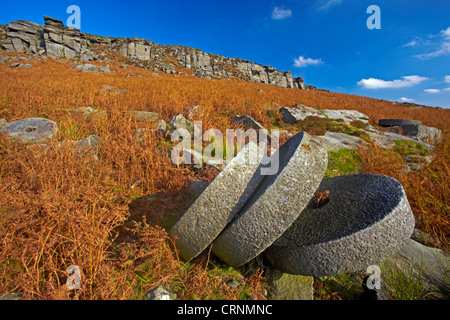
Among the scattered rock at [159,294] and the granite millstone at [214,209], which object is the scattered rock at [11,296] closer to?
the scattered rock at [159,294]

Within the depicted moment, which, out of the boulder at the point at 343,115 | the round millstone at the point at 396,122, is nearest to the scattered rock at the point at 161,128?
the boulder at the point at 343,115

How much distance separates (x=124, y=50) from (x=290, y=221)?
41382 mm

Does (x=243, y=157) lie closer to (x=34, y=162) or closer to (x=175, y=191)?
(x=175, y=191)

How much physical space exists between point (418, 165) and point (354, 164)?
139cm

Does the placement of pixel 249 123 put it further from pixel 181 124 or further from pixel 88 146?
pixel 88 146

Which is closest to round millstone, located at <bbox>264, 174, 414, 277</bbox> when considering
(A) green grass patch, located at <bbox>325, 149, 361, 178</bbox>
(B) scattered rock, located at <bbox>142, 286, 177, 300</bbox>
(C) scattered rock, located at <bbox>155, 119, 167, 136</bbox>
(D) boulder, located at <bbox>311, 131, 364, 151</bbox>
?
(B) scattered rock, located at <bbox>142, 286, 177, 300</bbox>

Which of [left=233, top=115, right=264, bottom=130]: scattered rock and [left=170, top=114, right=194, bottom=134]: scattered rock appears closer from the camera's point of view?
[left=170, top=114, right=194, bottom=134]: scattered rock

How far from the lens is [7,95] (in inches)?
243

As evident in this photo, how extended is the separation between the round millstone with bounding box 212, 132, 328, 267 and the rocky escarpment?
86.8 ft

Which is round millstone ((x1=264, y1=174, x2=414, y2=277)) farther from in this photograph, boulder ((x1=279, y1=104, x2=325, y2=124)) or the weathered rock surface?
boulder ((x1=279, y1=104, x2=325, y2=124))

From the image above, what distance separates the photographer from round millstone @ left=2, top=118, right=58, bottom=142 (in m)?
3.63

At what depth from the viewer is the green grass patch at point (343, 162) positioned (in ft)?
13.5

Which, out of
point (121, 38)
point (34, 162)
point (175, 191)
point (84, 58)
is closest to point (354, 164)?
point (175, 191)

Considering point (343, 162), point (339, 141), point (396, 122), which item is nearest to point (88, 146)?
point (343, 162)
